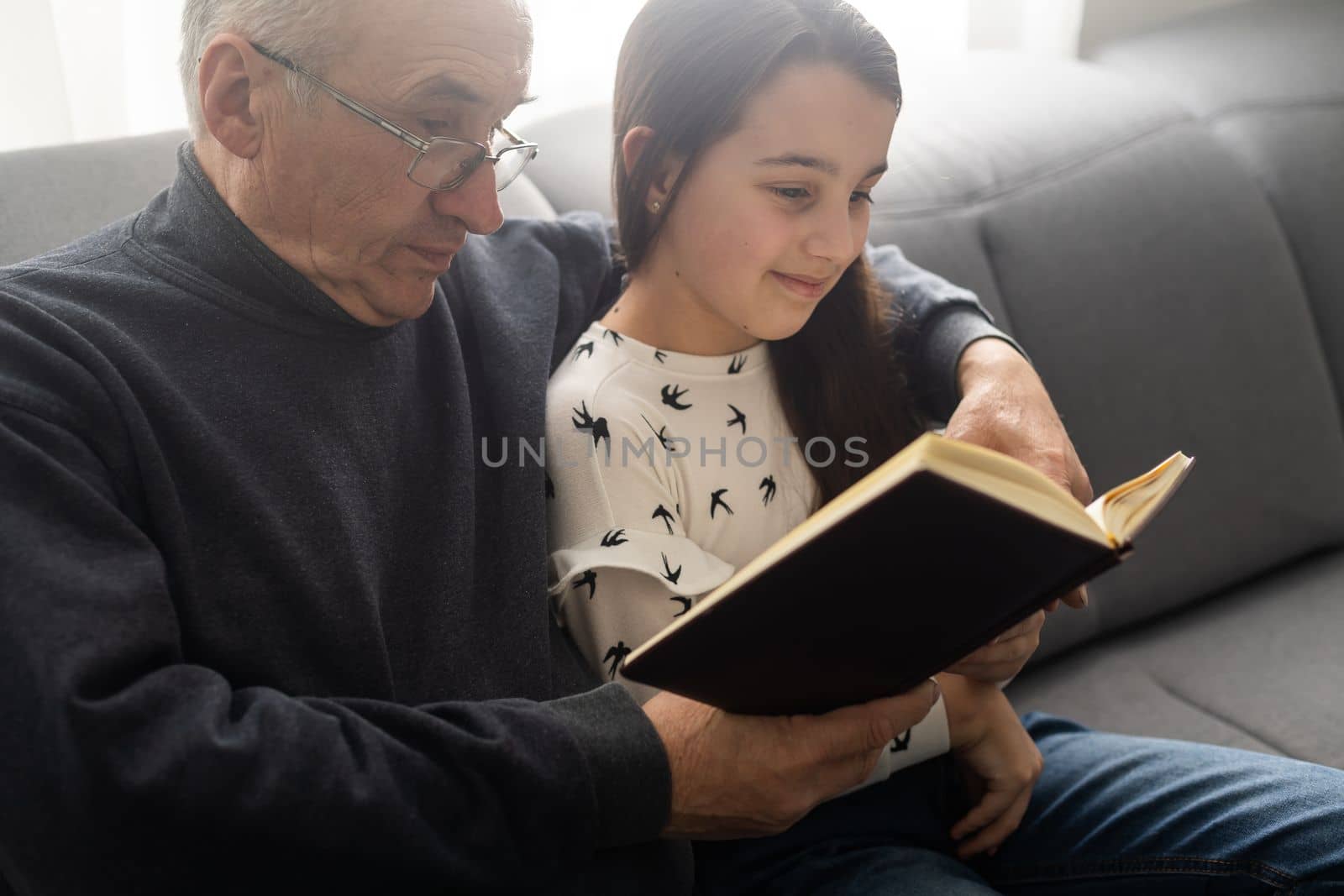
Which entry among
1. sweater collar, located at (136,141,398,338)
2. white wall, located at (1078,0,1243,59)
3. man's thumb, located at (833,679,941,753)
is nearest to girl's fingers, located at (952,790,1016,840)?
man's thumb, located at (833,679,941,753)

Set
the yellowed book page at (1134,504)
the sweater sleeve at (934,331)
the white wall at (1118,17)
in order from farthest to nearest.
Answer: the white wall at (1118,17), the sweater sleeve at (934,331), the yellowed book page at (1134,504)

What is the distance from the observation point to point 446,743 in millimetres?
863

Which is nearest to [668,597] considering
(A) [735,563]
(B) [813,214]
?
(A) [735,563]

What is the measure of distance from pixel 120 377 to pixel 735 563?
0.59 meters

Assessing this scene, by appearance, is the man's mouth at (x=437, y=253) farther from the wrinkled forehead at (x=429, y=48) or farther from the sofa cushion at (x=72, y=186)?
the sofa cushion at (x=72, y=186)

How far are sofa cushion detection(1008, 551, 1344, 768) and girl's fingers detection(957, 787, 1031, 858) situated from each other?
399 mm

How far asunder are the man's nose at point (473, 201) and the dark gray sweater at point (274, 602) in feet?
0.43

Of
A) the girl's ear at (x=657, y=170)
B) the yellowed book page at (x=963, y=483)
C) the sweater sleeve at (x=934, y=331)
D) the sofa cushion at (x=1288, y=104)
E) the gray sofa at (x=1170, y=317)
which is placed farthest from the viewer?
the sofa cushion at (x=1288, y=104)

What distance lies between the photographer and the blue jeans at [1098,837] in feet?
3.47

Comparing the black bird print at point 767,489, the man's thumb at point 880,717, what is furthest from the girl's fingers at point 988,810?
the black bird print at point 767,489

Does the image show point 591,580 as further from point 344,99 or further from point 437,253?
point 344,99

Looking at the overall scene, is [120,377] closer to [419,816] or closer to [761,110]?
[419,816]

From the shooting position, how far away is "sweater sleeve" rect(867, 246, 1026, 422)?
1323mm

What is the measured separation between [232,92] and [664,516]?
1.73 feet
